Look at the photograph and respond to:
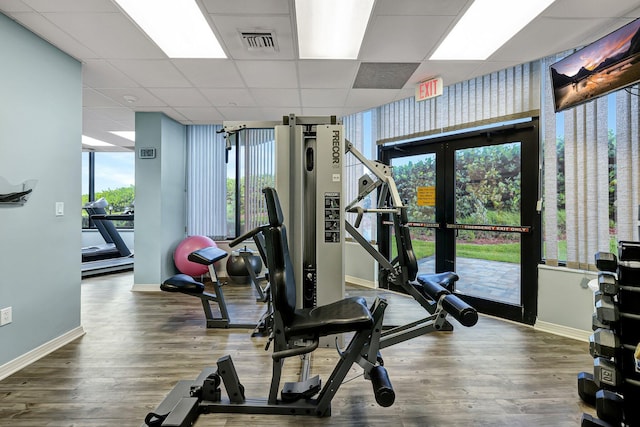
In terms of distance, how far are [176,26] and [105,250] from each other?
5.50 metres

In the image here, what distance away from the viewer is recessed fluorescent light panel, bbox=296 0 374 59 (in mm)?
2236

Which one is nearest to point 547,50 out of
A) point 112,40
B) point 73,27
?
point 112,40

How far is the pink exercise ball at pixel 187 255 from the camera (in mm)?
4719

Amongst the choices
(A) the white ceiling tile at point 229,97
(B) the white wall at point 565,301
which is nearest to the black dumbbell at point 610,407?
(B) the white wall at point 565,301

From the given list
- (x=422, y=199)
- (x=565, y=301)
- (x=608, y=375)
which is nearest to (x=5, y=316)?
(x=608, y=375)

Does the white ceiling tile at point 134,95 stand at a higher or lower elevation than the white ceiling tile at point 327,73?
lower

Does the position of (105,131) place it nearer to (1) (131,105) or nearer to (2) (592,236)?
(1) (131,105)

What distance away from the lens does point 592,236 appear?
2.80 m

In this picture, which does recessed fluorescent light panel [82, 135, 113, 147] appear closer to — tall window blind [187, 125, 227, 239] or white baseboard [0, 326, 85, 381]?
tall window blind [187, 125, 227, 239]

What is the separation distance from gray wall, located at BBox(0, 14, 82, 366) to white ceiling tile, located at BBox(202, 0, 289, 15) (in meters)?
1.57

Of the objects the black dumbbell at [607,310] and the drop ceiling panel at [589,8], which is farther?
the drop ceiling panel at [589,8]

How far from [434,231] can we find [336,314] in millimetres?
2824

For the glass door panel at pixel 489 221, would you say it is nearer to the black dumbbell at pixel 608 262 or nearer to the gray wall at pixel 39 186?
the black dumbbell at pixel 608 262

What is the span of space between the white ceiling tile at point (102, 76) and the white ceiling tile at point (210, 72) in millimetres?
693
